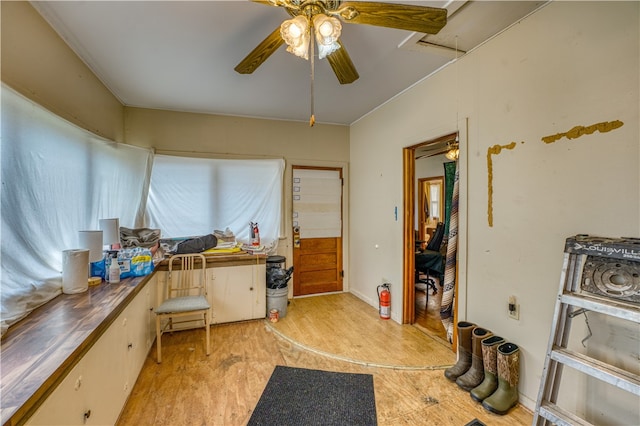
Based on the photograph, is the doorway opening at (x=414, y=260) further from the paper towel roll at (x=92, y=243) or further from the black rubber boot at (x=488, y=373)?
the paper towel roll at (x=92, y=243)

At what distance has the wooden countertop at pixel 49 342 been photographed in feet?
3.08

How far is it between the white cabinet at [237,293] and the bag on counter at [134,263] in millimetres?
768

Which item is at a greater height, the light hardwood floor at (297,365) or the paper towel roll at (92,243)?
the paper towel roll at (92,243)

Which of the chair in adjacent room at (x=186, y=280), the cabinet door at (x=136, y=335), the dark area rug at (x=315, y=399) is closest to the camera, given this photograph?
the dark area rug at (x=315, y=399)

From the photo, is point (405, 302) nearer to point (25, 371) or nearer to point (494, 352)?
point (494, 352)

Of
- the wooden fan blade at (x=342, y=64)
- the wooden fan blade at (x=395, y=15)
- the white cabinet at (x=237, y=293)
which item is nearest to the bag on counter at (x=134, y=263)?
the white cabinet at (x=237, y=293)

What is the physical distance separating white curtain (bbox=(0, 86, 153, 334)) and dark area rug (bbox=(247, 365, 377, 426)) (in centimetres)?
154

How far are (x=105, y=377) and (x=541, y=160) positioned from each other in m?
2.95

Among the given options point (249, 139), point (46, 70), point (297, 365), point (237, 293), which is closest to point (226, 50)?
point (46, 70)

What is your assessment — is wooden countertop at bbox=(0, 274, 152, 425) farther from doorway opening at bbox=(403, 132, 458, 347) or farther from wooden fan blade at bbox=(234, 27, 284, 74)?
doorway opening at bbox=(403, 132, 458, 347)

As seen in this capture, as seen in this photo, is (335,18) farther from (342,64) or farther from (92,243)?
(92,243)

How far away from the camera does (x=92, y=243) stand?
85.5 inches

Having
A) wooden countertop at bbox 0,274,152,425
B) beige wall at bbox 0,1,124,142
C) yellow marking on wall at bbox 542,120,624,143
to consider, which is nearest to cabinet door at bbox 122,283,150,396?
wooden countertop at bbox 0,274,152,425

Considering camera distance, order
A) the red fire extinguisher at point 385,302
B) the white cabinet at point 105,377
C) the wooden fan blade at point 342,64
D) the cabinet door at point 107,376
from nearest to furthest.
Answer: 1. the white cabinet at point 105,377
2. the cabinet door at point 107,376
3. the wooden fan blade at point 342,64
4. the red fire extinguisher at point 385,302
